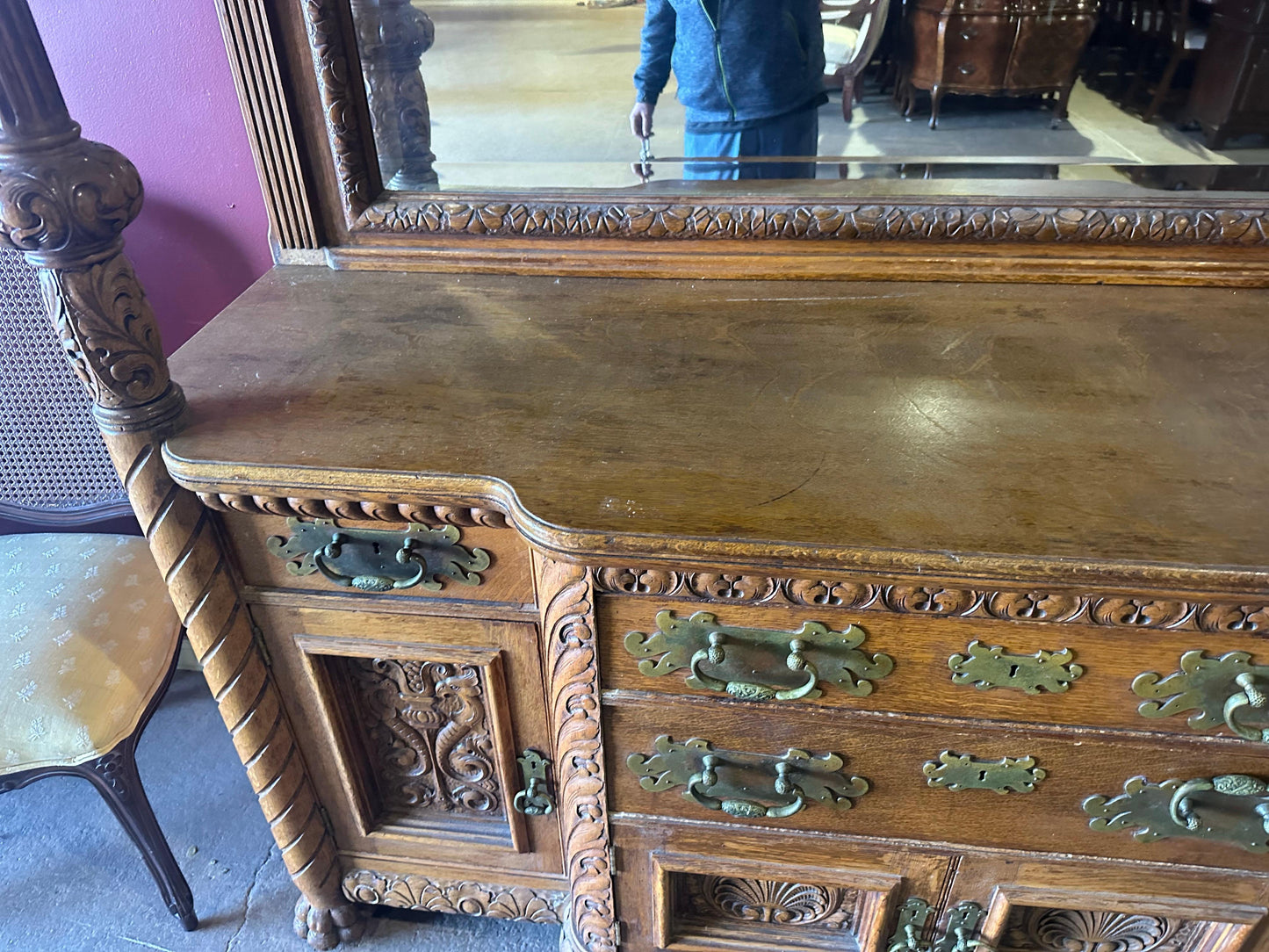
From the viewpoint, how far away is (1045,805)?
93cm

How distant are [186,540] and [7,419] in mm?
771

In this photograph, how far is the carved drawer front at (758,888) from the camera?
3.38 ft

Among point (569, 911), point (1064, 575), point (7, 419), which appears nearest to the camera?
point (1064, 575)

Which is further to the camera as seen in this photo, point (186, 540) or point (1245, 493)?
point (186, 540)

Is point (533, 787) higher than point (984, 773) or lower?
lower

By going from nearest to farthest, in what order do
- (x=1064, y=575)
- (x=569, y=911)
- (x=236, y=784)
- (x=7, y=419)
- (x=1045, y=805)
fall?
(x=1064, y=575) < (x=1045, y=805) < (x=569, y=911) < (x=7, y=419) < (x=236, y=784)

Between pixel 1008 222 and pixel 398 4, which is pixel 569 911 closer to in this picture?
pixel 1008 222

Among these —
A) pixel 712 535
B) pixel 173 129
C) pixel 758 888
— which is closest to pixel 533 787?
pixel 758 888

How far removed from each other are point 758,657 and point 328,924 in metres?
0.98

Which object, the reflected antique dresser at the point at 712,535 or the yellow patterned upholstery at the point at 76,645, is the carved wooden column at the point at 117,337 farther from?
the yellow patterned upholstery at the point at 76,645

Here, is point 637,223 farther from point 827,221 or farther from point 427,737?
point 427,737

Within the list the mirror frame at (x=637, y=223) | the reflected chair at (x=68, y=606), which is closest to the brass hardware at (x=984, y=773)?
the mirror frame at (x=637, y=223)

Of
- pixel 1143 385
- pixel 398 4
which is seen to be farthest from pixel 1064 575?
pixel 398 4

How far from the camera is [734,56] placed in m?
1.09
